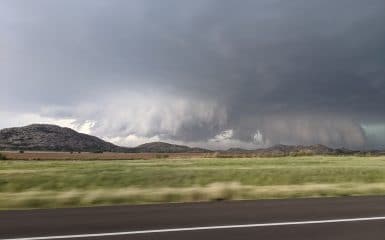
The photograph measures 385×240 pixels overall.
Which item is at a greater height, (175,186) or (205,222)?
(175,186)

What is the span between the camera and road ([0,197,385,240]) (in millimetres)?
9805

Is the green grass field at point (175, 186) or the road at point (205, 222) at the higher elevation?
the green grass field at point (175, 186)

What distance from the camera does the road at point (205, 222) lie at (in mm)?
9805

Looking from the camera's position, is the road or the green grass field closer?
the road

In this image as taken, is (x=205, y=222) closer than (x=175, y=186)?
Yes

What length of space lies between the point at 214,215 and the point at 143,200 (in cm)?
597

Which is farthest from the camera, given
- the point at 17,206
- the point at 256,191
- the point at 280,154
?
the point at 280,154

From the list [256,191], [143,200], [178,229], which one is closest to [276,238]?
[178,229]

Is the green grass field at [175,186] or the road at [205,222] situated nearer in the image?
the road at [205,222]

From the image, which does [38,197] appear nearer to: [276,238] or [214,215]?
[214,215]

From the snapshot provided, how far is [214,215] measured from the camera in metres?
12.5

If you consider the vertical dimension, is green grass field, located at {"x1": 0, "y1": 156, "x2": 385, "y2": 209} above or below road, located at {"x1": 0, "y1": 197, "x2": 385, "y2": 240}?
above

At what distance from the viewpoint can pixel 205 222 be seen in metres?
11.3

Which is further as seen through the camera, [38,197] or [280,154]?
[280,154]
